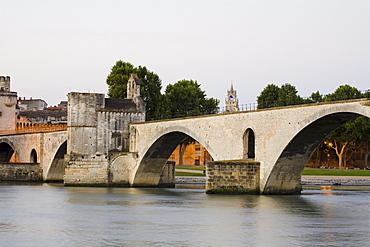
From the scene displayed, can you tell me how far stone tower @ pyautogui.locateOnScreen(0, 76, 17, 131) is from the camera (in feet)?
301

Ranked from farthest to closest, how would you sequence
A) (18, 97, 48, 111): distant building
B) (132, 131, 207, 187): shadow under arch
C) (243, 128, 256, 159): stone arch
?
(18, 97, 48, 111): distant building < (132, 131, 207, 187): shadow under arch < (243, 128, 256, 159): stone arch

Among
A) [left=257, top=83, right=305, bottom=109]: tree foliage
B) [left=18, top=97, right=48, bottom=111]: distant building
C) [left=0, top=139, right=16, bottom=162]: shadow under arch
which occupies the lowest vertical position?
[left=0, top=139, right=16, bottom=162]: shadow under arch

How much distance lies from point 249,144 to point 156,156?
545 inches

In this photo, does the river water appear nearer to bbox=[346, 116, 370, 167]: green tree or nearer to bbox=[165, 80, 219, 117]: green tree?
bbox=[346, 116, 370, 167]: green tree

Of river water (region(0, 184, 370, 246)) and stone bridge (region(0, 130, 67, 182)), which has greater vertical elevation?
stone bridge (region(0, 130, 67, 182))

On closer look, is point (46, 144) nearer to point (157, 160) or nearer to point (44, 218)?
point (157, 160)

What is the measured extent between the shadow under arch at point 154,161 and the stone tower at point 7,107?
37247 mm

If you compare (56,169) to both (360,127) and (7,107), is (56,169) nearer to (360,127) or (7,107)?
(7,107)

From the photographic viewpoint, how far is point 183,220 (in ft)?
106

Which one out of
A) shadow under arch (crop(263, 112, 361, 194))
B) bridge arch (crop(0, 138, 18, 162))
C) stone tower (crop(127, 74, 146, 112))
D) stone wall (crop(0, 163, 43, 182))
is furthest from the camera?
bridge arch (crop(0, 138, 18, 162))

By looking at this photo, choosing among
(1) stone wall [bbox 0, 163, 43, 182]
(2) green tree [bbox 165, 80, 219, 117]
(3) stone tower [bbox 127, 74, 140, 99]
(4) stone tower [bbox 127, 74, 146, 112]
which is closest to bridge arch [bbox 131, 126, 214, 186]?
(4) stone tower [bbox 127, 74, 146, 112]

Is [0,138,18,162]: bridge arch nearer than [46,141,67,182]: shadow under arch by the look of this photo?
No

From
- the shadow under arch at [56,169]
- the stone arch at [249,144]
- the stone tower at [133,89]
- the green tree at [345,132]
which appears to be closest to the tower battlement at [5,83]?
the shadow under arch at [56,169]

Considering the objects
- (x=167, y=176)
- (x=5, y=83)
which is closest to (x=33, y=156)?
(x=167, y=176)
